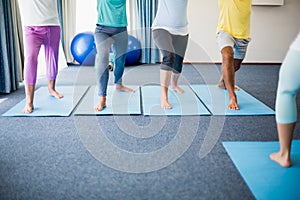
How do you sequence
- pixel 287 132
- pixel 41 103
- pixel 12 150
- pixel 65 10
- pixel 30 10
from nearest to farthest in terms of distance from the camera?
pixel 287 132 → pixel 12 150 → pixel 30 10 → pixel 41 103 → pixel 65 10

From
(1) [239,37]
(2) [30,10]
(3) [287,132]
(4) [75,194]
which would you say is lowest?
(4) [75,194]

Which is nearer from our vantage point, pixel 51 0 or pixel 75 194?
pixel 75 194

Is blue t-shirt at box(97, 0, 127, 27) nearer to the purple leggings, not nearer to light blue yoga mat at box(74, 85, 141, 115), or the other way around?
the purple leggings

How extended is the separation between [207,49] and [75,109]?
3.30 meters

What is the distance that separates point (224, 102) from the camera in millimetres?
3244

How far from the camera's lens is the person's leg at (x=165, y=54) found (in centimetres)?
298

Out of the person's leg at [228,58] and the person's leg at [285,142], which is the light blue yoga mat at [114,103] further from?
the person's leg at [285,142]

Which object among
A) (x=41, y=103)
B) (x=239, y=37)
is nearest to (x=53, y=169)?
(x=41, y=103)

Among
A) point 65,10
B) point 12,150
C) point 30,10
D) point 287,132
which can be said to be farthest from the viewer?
point 65,10

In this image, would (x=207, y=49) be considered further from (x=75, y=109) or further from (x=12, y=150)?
(x=12, y=150)

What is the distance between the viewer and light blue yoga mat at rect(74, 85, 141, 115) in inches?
116

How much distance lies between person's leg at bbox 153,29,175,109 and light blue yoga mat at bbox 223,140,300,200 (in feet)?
3.28

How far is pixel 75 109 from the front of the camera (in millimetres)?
3051

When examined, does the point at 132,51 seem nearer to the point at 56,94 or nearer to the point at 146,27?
the point at 146,27
